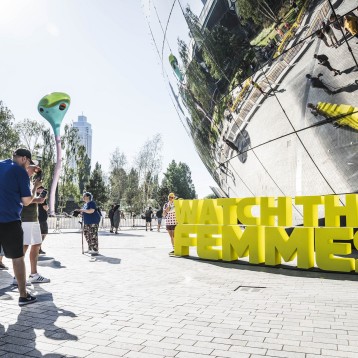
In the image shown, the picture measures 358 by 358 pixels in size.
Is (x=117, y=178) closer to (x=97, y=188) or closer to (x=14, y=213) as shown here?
(x=97, y=188)

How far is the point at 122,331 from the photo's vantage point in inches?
123

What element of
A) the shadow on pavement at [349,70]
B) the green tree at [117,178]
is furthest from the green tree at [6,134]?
the shadow on pavement at [349,70]

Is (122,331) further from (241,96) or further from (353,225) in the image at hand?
(241,96)

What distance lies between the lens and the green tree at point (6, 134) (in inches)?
1293

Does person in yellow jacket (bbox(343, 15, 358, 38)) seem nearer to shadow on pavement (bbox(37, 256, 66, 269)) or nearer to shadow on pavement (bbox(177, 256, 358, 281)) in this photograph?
shadow on pavement (bbox(177, 256, 358, 281))

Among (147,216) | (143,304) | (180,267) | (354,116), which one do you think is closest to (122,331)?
(143,304)

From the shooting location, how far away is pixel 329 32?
554 cm

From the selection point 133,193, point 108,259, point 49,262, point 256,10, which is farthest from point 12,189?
point 133,193

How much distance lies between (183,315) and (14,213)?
6.82ft

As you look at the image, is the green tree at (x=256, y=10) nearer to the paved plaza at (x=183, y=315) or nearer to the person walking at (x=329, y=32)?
the person walking at (x=329, y=32)

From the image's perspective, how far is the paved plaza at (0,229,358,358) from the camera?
107 inches

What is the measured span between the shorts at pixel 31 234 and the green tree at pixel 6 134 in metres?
30.9

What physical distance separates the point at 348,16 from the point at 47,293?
5721 millimetres

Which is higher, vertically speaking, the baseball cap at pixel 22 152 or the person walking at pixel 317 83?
the person walking at pixel 317 83
